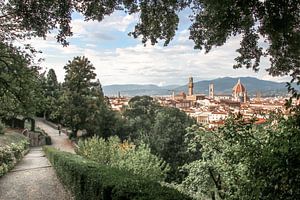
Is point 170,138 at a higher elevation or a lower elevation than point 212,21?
lower

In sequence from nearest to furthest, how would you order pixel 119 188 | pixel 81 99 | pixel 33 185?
pixel 119 188 < pixel 33 185 < pixel 81 99

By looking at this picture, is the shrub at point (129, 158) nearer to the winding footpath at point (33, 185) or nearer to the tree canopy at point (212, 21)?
the winding footpath at point (33, 185)

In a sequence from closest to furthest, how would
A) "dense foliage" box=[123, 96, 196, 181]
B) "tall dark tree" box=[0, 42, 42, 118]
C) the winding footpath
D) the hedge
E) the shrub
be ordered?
the hedge
"tall dark tree" box=[0, 42, 42, 118]
the winding footpath
the shrub
"dense foliage" box=[123, 96, 196, 181]

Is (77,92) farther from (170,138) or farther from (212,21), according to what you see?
(212,21)

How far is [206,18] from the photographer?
6441 millimetres

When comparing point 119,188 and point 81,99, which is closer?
point 119,188

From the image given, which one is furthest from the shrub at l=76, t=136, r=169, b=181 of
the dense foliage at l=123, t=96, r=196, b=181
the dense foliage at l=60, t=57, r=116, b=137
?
the dense foliage at l=60, t=57, r=116, b=137

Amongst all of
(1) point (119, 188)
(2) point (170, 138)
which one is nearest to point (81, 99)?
(2) point (170, 138)

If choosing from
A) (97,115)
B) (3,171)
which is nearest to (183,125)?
(97,115)

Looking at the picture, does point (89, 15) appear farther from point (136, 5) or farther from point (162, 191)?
point (162, 191)

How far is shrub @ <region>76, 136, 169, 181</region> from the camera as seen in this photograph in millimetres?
16531

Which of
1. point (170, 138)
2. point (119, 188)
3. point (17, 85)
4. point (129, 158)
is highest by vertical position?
point (17, 85)

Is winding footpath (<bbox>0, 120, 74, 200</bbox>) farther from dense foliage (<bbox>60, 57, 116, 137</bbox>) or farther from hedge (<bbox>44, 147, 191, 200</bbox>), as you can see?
dense foliage (<bbox>60, 57, 116, 137</bbox>)

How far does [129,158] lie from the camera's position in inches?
671
